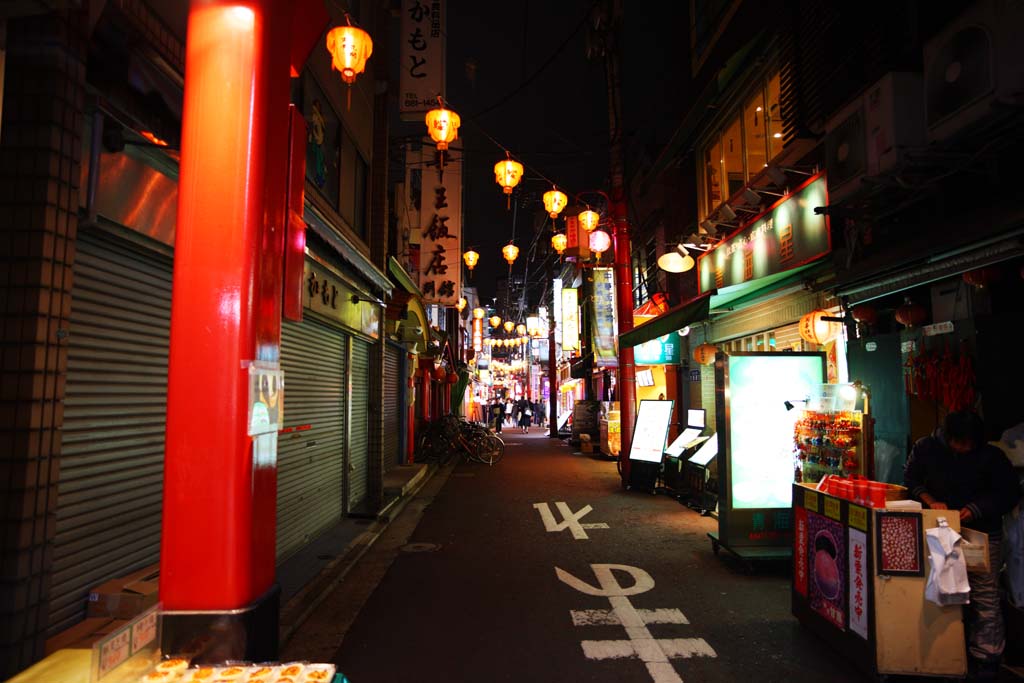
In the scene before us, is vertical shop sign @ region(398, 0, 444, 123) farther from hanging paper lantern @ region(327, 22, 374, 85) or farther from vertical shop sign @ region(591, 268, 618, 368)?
vertical shop sign @ region(591, 268, 618, 368)

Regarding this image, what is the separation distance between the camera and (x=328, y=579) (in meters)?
7.50

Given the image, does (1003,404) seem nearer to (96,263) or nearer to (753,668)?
(753,668)

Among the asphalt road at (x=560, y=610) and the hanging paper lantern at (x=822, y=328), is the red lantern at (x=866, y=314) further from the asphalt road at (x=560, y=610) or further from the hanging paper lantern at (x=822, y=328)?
the asphalt road at (x=560, y=610)

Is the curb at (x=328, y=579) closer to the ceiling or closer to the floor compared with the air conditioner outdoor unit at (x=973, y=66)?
closer to the floor

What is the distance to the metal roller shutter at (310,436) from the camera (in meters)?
8.35

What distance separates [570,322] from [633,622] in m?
23.3

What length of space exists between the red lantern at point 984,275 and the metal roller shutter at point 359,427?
10.3m

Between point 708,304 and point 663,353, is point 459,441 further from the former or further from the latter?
point 708,304

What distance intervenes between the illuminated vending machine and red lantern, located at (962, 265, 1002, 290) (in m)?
2.62

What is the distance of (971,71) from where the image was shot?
21.4ft

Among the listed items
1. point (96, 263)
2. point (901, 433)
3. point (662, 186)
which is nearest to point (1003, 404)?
point (901, 433)

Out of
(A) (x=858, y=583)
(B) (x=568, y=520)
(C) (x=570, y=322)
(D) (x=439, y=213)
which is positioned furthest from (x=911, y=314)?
(C) (x=570, y=322)

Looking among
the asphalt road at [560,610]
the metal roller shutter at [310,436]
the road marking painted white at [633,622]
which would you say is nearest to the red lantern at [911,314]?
the asphalt road at [560,610]

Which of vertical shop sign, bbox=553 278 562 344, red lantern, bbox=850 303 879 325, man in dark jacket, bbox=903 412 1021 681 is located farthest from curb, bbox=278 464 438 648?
vertical shop sign, bbox=553 278 562 344
